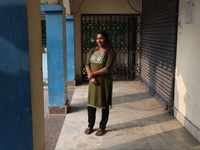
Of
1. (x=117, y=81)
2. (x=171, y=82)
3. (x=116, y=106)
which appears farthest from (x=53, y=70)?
(x=117, y=81)

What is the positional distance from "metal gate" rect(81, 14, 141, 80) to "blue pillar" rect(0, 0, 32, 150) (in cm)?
650

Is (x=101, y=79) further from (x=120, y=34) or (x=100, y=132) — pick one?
(x=120, y=34)

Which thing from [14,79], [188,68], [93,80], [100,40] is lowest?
[93,80]

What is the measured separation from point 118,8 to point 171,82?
13.1 feet

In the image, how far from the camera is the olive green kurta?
383cm

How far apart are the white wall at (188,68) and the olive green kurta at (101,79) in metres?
1.37

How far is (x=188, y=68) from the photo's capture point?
4340 millimetres

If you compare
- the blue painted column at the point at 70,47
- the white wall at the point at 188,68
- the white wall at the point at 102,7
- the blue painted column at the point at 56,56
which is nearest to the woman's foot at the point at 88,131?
the blue painted column at the point at 56,56

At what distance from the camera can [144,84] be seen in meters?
7.96

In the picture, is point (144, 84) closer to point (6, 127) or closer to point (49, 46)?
point (49, 46)

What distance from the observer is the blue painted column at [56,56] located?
16.6 feet

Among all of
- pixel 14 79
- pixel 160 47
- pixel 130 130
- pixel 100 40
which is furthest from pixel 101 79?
pixel 160 47

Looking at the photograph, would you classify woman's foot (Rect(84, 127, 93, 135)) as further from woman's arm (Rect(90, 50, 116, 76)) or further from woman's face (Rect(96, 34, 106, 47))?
woman's face (Rect(96, 34, 106, 47))

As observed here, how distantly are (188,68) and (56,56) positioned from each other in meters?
2.59
